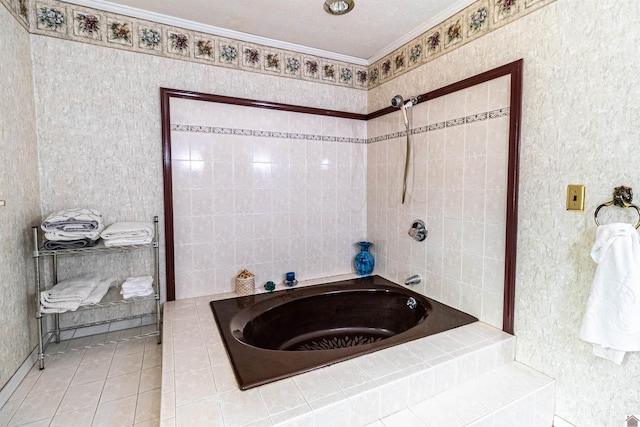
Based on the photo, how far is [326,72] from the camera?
2.47 metres

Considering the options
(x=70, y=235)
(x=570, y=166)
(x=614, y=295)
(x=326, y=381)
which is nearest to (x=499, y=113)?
(x=570, y=166)

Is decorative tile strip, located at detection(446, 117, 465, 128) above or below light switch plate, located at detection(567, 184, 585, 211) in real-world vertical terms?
above

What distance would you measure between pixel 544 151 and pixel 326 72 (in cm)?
163

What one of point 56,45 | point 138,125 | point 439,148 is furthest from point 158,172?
point 439,148

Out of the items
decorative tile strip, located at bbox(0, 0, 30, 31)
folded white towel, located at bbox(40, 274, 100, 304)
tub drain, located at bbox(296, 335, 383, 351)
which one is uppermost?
decorative tile strip, located at bbox(0, 0, 30, 31)

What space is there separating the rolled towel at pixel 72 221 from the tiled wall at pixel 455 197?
73.9 inches

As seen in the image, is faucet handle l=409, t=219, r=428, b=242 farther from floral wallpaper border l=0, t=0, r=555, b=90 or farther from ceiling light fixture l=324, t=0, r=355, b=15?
ceiling light fixture l=324, t=0, r=355, b=15

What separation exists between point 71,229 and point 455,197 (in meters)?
2.08

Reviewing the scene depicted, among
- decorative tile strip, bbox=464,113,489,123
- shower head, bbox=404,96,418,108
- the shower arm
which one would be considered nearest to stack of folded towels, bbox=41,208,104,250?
the shower arm

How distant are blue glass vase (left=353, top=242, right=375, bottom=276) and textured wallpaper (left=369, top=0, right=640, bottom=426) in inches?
44.5

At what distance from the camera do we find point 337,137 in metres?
2.54

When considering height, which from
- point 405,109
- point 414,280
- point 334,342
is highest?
point 405,109

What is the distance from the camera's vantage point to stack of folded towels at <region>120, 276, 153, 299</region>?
1.74 m

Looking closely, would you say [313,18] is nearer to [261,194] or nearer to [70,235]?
[261,194]
